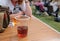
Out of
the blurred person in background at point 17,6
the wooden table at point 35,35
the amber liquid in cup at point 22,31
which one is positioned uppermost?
the blurred person in background at point 17,6

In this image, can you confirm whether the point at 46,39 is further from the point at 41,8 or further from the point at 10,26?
the point at 41,8

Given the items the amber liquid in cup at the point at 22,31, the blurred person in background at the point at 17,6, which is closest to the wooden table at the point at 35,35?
the amber liquid in cup at the point at 22,31

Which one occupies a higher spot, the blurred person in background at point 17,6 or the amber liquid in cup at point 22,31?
the blurred person in background at point 17,6

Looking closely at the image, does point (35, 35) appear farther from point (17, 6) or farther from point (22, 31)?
point (17, 6)

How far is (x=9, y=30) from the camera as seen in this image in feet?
3.88

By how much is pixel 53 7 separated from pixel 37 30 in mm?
4964

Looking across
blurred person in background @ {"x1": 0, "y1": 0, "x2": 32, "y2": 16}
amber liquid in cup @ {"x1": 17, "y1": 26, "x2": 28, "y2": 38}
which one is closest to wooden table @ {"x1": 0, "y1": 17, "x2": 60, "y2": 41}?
amber liquid in cup @ {"x1": 17, "y1": 26, "x2": 28, "y2": 38}

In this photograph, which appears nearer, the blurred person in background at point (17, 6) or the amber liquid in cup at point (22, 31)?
the amber liquid in cup at point (22, 31)

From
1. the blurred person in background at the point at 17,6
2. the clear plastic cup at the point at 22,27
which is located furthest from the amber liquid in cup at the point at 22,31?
the blurred person in background at the point at 17,6

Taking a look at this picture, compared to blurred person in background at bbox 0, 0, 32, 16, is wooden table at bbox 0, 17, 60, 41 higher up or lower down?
lower down

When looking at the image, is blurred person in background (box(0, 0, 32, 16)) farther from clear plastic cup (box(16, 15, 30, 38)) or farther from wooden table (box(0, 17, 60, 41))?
clear plastic cup (box(16, 15, 30, 38))

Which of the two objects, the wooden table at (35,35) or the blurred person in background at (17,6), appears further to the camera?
the blurred person in background at (17,6)

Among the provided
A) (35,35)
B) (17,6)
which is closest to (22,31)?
(35,35)

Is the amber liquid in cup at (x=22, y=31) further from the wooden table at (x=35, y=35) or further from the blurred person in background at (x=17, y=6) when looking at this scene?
the blurred person in background at (x=17, y=6)
